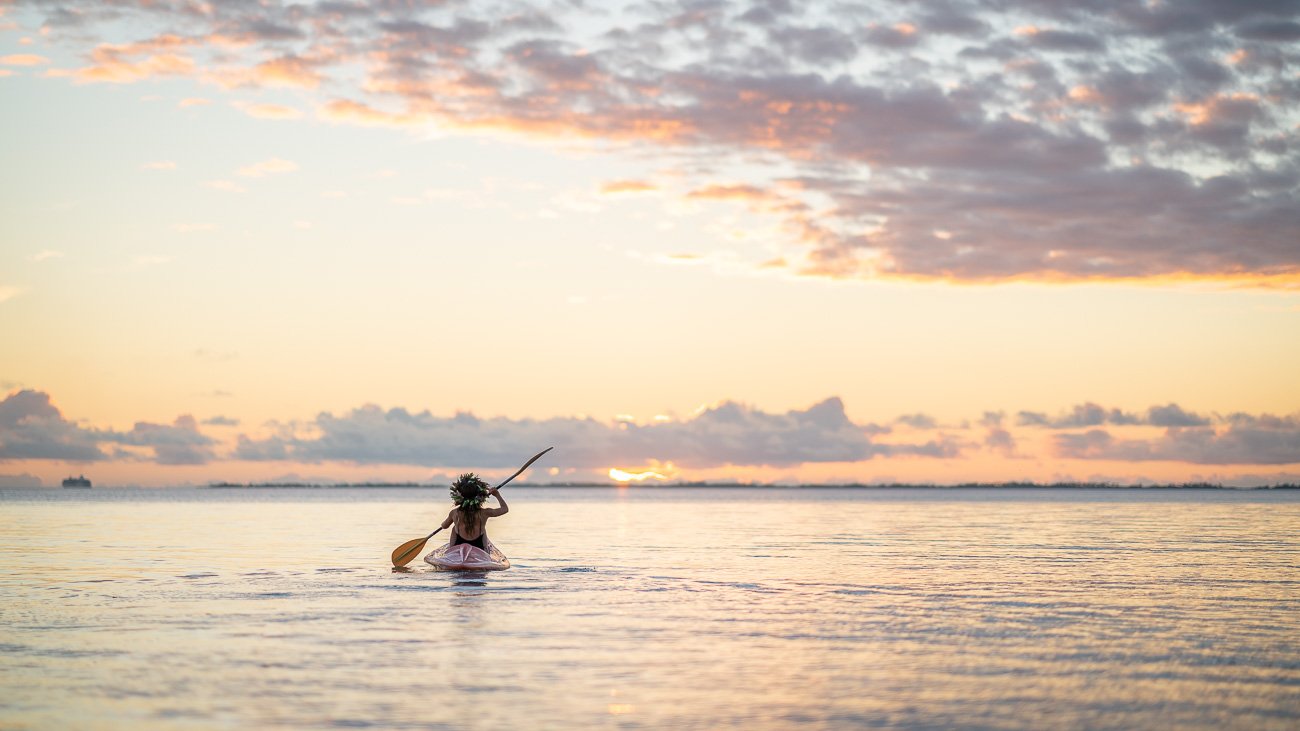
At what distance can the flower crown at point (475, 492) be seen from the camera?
1734 inches

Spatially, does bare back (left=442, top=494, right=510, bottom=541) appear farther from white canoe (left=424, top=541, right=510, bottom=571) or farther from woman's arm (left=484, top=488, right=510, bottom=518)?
white canoe (left=424, top=541, right=510, bottom=571)

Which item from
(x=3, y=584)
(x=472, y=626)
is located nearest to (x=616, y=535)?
(x=3, y=584)

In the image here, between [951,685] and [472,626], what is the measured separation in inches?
504

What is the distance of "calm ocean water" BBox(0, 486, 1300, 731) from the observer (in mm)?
19594

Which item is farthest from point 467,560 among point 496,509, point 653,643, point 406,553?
point 653,643

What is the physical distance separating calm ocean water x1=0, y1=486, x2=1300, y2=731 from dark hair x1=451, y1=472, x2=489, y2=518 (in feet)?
9.09

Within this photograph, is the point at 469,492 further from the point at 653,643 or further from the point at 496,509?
the point at 653,643

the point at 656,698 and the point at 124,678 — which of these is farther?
the point at 124,678

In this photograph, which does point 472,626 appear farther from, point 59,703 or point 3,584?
point 3,584

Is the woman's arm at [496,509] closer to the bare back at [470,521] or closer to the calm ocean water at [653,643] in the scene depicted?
the bare back at [470,521]

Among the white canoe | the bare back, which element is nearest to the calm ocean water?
the white canoe

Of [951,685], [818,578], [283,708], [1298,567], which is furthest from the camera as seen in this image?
[1298,567]

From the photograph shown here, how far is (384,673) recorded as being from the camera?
22828mm

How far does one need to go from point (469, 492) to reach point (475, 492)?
0.22 m
